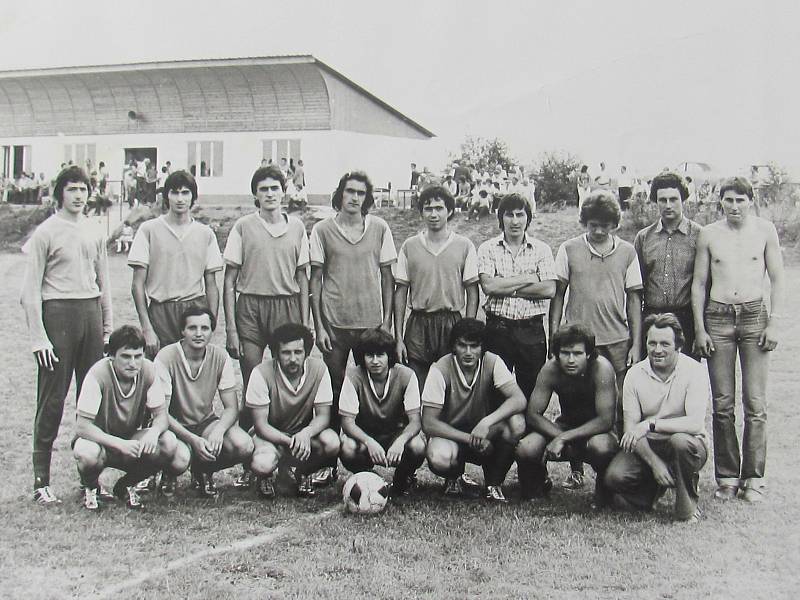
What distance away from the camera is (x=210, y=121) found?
4.83 metres

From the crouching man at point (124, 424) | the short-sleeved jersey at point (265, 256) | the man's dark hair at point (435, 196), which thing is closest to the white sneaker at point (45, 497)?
the crouching man at point (124, 424)

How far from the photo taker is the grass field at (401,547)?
2.29 meters

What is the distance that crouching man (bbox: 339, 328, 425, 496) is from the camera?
3.02 meters

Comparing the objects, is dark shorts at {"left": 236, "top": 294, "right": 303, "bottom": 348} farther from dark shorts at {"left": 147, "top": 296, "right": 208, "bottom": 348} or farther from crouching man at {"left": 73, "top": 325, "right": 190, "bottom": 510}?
crouching man at {"left": 73, "top": 325, "right": 190, "bottom": 510}

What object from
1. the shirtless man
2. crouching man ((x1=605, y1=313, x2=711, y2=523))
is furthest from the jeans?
crouching man ((x1=605, y1=313, x2=711, y2=523))

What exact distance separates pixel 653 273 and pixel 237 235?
1.81 m

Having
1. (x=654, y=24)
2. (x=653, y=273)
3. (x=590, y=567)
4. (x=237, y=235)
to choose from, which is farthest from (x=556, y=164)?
(x=590, y=567)

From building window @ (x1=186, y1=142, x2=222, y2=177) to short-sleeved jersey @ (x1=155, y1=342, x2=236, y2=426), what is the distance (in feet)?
5.30

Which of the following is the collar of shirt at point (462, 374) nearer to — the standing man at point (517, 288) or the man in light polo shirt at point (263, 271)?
the standing man at point (517, 288)

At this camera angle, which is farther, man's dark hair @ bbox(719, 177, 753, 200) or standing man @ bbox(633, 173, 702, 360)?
standing man @ bbox(633, 173, 702, 360)

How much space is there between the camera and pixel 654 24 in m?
3.61

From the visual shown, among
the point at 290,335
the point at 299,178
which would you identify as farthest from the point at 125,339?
the point at 299,178

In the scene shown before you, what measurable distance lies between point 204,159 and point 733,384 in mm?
3182

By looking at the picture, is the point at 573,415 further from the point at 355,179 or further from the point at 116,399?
the point at 116,399
